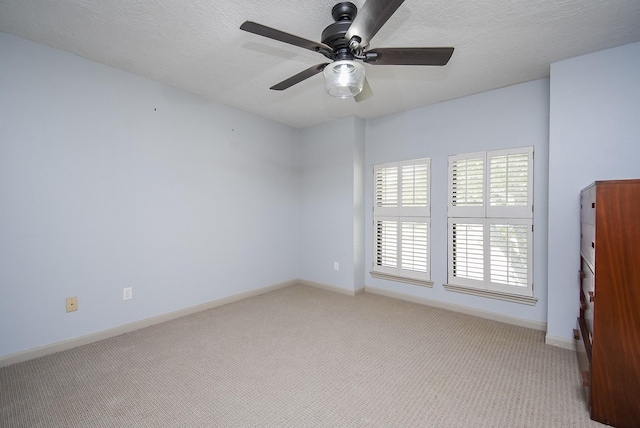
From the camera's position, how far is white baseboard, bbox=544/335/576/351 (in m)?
2.42

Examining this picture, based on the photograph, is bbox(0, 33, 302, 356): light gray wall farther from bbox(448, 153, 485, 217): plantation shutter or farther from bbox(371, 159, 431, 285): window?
bbox(448, 153, 485, 217): plantation shutter

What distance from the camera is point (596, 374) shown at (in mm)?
1604

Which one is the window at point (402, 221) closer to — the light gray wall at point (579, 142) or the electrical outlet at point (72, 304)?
the light gray wall at point (579, 142)

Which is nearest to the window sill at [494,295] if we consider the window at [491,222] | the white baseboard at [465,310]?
the window at [491,222]

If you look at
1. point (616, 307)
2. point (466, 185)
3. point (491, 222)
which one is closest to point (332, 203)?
point (466, 185)

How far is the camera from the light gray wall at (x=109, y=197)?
2.21 m

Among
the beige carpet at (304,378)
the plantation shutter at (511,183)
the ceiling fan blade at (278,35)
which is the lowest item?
the beige carpet at (304,378)

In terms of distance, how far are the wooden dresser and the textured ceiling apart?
48.8 inches

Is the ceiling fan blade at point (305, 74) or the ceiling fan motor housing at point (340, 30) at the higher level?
the ceiling fan motor housing at point (340, 30)

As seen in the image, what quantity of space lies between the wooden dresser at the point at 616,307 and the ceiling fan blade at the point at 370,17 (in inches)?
60.0

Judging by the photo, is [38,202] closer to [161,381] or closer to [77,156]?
[77,156]

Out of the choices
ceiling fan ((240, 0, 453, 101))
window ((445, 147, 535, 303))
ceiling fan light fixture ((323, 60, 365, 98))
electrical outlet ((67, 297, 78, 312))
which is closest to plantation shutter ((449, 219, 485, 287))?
window ((445, 147, 535, 303))

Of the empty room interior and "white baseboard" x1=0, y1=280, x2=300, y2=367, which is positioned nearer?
the empty room interior

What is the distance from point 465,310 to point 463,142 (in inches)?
76.3
